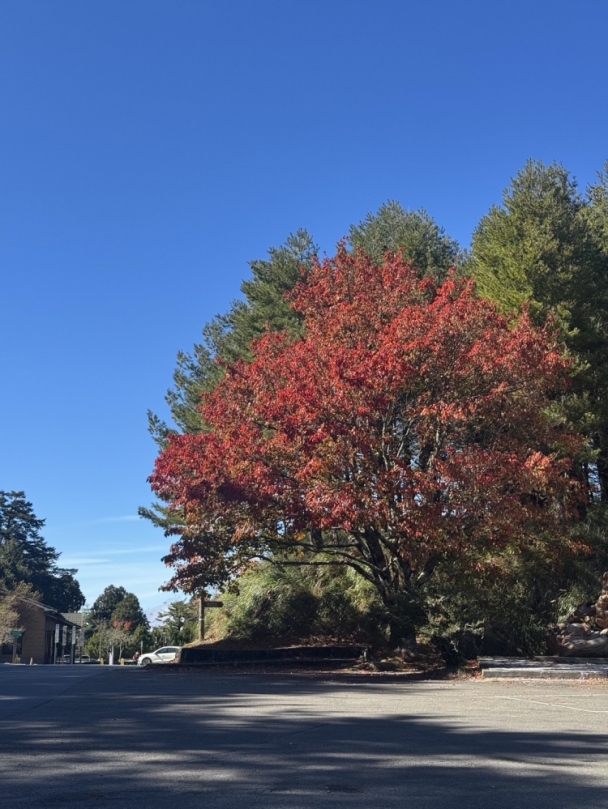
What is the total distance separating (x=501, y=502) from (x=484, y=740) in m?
10.9

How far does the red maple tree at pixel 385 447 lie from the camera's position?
19.9m

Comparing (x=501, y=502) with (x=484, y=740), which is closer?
(x=484, y=740)

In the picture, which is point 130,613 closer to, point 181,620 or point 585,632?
point 181,620

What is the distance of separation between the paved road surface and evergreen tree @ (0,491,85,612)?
81.6 metres

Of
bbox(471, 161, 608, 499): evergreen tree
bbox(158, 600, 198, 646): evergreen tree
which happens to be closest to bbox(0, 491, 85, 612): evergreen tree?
bbox(158, 600, 198, 646): evergreen tree

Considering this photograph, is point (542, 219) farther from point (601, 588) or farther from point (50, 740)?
point (50, 740)

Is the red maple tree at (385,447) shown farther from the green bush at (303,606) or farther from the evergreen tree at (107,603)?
the evergreen tree at (107,603)

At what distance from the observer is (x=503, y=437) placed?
73.2 ft

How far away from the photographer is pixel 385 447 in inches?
834

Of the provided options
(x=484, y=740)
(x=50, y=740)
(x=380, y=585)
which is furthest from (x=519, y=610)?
(x=50, y=740)

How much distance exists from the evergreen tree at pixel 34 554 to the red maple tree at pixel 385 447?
244 feet

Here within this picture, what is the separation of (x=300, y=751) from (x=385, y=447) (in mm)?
13004

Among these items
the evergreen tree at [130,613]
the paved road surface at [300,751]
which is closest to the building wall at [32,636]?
the evergreen tree at [130,613]

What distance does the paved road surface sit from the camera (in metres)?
6.58
